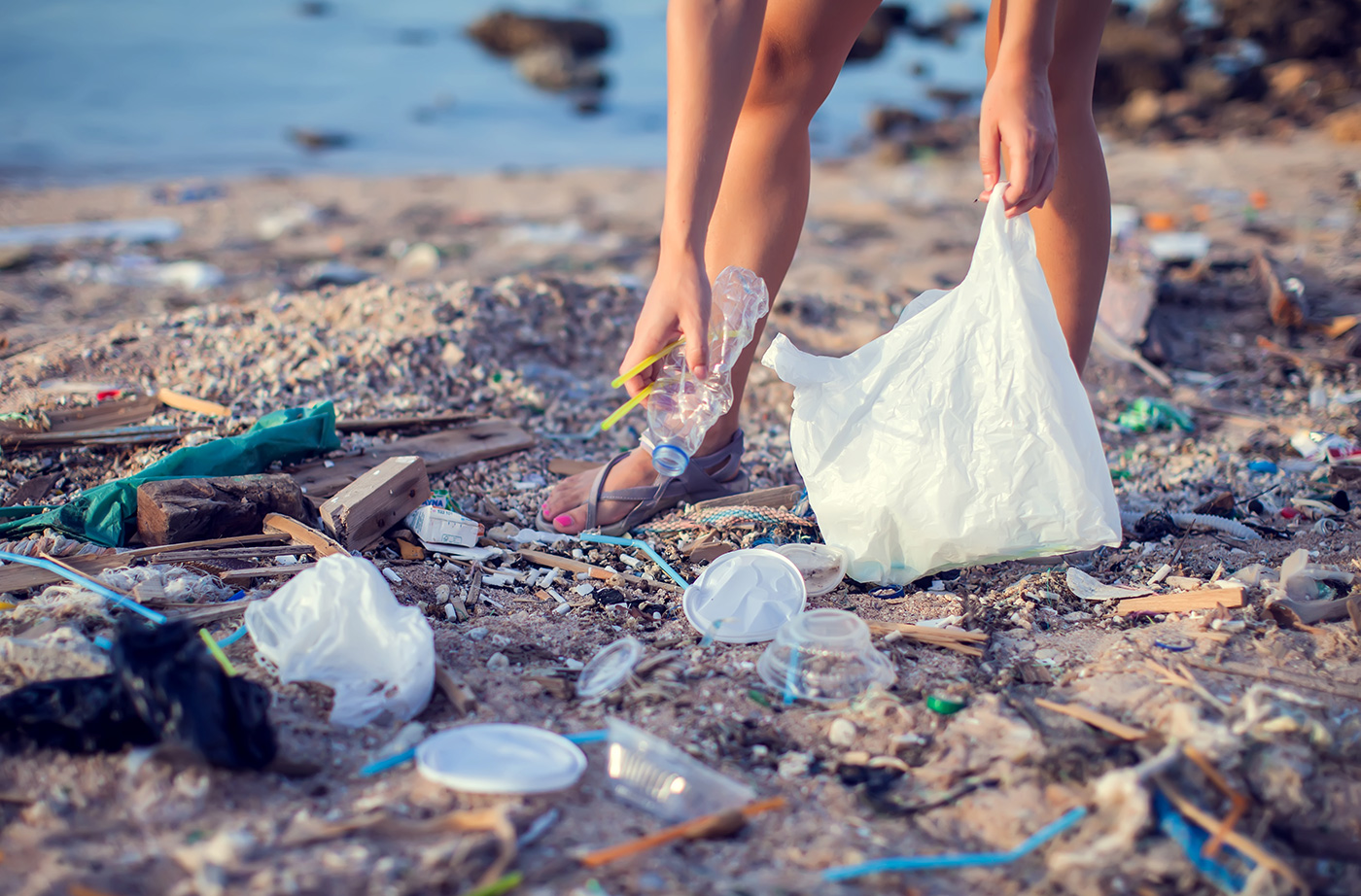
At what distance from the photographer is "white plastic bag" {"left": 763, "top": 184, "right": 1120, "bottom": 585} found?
187 centimetres

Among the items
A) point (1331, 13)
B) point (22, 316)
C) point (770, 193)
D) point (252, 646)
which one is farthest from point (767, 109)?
point (1331, 13)

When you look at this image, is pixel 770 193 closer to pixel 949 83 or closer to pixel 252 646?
pixel 252 646

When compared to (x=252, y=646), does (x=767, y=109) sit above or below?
above

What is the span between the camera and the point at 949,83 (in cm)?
1531

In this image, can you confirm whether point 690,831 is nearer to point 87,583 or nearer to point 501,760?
point 501,760

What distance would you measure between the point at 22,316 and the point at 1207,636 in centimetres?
472

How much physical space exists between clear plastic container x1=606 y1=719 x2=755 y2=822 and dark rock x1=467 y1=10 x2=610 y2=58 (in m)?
16.4

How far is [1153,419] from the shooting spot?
3.09 meters

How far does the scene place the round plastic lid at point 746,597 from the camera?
1.79 meters

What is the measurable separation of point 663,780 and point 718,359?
1141mm

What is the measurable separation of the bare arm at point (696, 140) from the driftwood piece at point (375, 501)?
755mm

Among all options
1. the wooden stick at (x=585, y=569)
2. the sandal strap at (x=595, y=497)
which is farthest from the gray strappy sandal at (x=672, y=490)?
the wooden stick at (x=585, y=569)

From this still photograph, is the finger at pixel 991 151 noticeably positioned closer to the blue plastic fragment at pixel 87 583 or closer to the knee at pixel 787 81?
the knee at pixel 787 81

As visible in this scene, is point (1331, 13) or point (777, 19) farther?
point (1331, 13)
